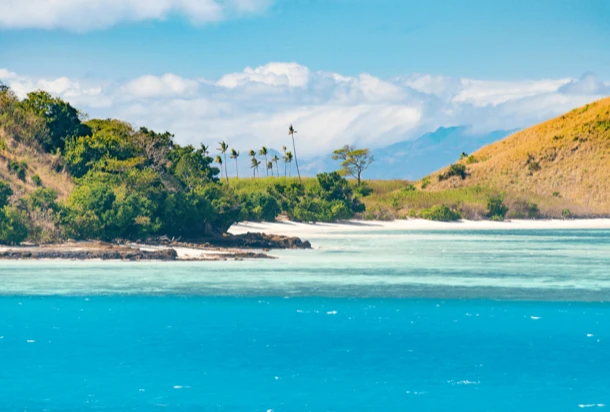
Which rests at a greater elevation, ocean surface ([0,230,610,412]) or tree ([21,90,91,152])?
tree ([21,90,91,152])

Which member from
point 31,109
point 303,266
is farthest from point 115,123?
point 303,266

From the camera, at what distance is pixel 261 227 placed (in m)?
83.2

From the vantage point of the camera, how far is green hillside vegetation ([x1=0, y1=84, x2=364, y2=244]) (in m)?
51.8

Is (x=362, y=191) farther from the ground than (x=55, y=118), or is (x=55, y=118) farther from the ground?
(x=55, y=118)

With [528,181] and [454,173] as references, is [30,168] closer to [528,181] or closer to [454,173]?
[528,181]

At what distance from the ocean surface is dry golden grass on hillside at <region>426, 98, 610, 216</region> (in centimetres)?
8348

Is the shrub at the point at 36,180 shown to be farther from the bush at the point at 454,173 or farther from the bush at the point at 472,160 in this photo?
the bush at the point at 472,160

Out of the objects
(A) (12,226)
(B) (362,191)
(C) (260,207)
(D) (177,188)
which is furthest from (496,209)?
(A) (12,226)

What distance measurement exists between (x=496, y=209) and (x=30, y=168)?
63451 mm

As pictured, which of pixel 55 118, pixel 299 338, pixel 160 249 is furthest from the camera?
pixel 55 118

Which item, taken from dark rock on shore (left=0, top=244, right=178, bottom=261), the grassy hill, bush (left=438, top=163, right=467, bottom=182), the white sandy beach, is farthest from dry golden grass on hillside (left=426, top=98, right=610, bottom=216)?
dark rock on shore (left=0, top=244, right=178, bottom=261)

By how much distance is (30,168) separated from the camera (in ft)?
212

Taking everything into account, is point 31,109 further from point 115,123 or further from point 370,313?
point 370,313

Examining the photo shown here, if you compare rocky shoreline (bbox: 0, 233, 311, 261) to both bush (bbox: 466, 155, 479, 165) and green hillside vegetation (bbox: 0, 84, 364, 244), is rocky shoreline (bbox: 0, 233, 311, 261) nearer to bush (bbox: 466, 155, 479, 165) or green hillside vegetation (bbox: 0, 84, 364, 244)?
green hillside vegetation (bbox: 0, 84, 364, 244)
